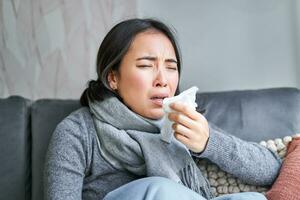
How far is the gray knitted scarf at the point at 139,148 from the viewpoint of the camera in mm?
1126

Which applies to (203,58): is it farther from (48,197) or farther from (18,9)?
(48,197)

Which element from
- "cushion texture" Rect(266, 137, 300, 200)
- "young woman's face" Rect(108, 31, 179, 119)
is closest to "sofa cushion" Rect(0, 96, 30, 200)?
"young woman's face" Rect(108, 31, 179, 119)

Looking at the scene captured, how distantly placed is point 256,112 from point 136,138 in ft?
1.50

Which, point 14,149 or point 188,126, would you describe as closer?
point 188,126

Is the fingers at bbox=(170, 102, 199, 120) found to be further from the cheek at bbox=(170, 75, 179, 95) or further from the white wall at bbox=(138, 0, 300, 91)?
the white wall at bbox=(138, 0, 300, 91)

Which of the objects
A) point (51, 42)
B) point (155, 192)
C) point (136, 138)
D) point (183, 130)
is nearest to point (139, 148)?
point (136, 138)

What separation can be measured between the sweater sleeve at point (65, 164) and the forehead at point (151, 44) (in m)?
0.28

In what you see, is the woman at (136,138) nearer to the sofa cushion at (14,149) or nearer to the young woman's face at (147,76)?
the young woman's face at (147,76)

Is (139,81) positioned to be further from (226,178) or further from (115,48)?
(226,178)

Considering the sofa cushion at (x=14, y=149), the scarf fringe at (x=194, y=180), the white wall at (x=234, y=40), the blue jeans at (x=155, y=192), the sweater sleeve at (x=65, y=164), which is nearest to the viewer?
the blue jeans at (x=155, y=192)

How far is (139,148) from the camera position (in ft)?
3.71

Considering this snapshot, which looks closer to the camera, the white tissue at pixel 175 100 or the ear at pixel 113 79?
the white tissue at pixel 175 100

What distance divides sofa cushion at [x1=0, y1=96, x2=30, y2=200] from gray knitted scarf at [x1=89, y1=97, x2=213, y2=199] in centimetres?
30

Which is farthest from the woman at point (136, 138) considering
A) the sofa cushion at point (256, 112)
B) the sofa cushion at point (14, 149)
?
the sofa cushion at point (14, 149)
